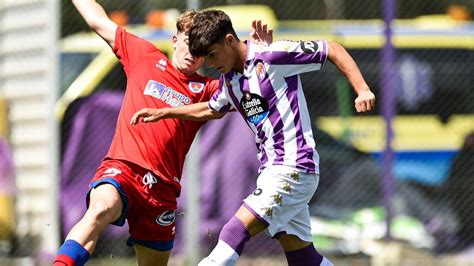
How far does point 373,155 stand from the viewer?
10195 mm

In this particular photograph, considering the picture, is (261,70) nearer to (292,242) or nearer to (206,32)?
(206,32)

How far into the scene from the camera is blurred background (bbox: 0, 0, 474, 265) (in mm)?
9875

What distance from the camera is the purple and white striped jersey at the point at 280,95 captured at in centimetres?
587

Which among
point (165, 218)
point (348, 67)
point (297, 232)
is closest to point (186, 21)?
point (348, 67)

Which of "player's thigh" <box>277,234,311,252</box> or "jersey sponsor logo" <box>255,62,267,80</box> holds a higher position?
"jersey sponsor logo" <box>255,62,267,80</box>

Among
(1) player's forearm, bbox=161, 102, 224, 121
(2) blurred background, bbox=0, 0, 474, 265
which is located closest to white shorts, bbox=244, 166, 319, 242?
(1) player's forearm, bbox=161, 102, 224, 121

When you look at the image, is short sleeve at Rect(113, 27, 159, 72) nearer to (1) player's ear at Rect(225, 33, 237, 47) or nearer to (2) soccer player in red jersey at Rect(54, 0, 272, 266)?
(2) soccer player in red jersey at Rect(54, 0, 272, 266)

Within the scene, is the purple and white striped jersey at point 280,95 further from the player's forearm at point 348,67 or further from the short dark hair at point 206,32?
the short dark hair at point 206,32

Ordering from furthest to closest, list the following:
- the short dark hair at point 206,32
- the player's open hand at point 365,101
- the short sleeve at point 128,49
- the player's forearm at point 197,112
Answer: the short sleeve at point 128,49
the player's forearm at point 197,112
the short dark hair at point 206,32
the player's open hand at point 365,101

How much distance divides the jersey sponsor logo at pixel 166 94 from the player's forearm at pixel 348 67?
985 millimetres

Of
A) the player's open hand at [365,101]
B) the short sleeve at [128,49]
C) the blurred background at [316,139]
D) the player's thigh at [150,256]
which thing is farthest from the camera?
the blurred background at [316,139]

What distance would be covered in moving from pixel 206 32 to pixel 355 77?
2.68 feet

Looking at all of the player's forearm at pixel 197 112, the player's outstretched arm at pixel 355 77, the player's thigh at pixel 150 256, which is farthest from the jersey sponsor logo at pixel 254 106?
the player's thigh at pixel 150 256

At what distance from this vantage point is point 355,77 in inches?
227
